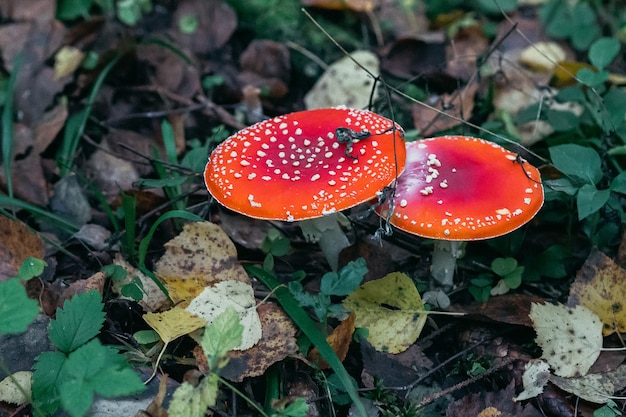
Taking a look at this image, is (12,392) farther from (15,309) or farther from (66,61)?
(66,61)

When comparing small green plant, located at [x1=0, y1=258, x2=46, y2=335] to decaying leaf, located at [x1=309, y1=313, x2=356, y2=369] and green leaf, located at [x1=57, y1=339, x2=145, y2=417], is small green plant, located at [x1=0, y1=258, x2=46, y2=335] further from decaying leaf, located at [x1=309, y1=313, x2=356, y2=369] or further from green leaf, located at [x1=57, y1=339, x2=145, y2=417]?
decaying leaf, located at [x1=309, y1=313, x2=356, y2=369]

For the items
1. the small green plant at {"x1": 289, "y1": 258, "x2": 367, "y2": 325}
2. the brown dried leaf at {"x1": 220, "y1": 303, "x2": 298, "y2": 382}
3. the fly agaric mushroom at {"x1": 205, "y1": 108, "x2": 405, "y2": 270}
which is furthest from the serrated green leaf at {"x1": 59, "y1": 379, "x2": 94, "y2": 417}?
the small green plant at {"x1": 289, "y1": 258, "x2": 367, "y2": 325}

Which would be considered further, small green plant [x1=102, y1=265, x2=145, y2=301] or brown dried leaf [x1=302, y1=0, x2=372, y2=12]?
brown dried leaf [x1=302, y1=0, x2=372, y2=12]

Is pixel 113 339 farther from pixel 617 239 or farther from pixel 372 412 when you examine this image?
pixel 617 239

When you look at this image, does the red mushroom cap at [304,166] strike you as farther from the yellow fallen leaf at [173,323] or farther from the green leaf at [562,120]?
the green leaf at [562,120]

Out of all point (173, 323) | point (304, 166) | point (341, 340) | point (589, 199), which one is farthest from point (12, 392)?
point (589, 199)

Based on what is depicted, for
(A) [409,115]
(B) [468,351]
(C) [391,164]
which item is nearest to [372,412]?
(B) [468,351]

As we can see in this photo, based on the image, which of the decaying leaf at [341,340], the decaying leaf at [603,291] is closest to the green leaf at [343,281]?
the decaying leaf at [341,340]
